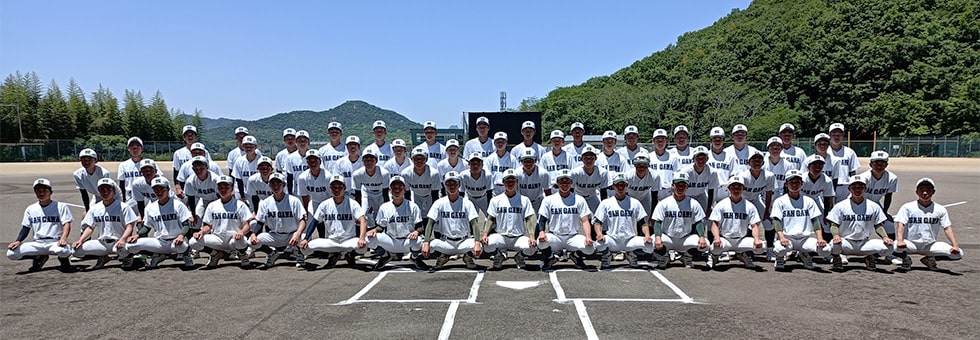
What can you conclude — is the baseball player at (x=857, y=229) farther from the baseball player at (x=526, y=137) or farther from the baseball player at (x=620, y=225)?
the baseball player at (x=526, y=137)

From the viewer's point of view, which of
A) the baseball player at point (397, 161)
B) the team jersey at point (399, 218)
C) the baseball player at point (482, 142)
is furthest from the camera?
the baseball player at point (482, 142)

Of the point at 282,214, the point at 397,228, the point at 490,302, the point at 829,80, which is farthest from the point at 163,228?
the point at 829,80

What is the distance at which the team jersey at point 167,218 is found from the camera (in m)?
8.84

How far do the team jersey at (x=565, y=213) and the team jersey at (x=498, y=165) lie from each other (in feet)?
4.12

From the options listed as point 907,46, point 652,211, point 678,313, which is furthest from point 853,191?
point 907,46

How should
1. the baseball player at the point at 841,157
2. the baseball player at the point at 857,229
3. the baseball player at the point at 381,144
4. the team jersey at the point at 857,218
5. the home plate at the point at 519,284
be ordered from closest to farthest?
the home plate at the point at 519,284, the baseball player at the point at 857,229, the team jersey at the point at 857,218, the baseball player at the point at 841,157, the baseball player at the point at 381,144

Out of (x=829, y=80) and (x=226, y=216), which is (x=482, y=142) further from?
(x=829, y=80)

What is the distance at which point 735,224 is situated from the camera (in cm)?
859

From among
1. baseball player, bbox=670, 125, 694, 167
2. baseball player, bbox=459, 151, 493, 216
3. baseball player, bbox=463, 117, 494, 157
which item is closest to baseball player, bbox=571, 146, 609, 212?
baseball player, bbox=459, 151, 493, 216

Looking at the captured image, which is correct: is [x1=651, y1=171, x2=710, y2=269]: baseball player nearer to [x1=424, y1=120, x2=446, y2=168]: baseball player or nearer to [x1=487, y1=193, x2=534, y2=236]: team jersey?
[x1=487, y1=193, x2=534, y2=236]: team jersey

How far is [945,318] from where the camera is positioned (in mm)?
5949

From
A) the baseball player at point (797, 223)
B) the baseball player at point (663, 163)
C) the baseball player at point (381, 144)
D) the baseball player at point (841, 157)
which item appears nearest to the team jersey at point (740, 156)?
the baseball player at point (663, 163)

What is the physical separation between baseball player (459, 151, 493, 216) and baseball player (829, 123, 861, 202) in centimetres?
581

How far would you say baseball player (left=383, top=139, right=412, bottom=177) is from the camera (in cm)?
980
